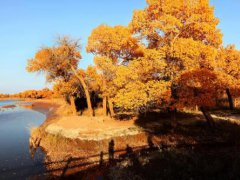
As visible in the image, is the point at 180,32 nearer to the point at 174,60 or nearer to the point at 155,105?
the point at 174,60

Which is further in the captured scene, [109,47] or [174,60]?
[109,47]

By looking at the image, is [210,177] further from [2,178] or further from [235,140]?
[2,178]

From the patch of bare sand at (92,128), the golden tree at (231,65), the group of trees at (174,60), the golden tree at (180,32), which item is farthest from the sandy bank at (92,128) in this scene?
the golden tree at (231,65)

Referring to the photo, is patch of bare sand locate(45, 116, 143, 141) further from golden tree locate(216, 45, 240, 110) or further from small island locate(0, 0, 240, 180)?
golden tree locate(216, 45, 240, 110)

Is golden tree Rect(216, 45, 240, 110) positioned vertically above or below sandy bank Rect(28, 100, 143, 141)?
above

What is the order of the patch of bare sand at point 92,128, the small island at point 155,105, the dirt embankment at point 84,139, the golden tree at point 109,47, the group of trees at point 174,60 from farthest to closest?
the golden tree at point 109,47 < the patch of bare sand at point 92,128 < the group of trees at point 174,60 < the dirt embankment at point 84,139 < the small island at point 155,105

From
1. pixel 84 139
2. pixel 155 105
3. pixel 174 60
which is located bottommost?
pixel 84 139

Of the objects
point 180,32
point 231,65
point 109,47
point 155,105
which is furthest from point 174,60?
point 231,65

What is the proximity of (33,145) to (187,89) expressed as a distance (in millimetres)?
16659

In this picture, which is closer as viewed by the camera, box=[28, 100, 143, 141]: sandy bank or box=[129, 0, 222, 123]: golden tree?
box=[129, 0, 222, 123]: golden tree

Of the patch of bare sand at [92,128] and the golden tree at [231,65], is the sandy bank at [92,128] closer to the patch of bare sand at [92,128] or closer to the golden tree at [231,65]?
the patch of bare sand at [92,128]

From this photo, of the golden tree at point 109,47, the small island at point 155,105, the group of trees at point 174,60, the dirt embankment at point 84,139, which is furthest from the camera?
the golden tree at point 109,47

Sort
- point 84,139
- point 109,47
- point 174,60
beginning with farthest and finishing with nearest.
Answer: point 109,47 < point 84,139 < point 174,60

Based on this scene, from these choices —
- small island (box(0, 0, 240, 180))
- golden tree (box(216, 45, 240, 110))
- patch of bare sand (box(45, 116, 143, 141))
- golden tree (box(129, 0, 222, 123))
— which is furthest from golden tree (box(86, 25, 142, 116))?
golden tree (box(216, 45, 240, 110))
